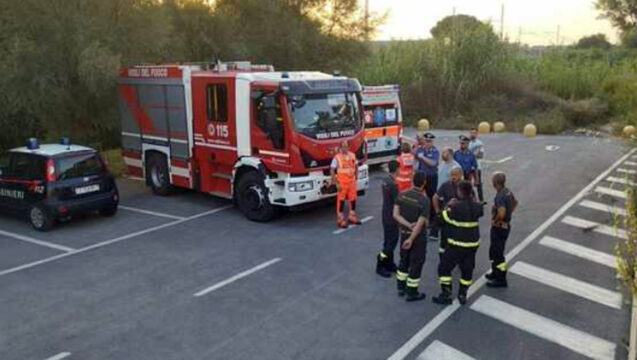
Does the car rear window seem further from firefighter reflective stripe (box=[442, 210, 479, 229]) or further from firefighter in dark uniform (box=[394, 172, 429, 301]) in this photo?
firefighter reflective stripe (box=[442, 210, 479, 229])

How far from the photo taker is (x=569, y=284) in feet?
26.9

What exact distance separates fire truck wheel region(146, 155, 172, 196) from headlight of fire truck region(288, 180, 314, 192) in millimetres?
4325

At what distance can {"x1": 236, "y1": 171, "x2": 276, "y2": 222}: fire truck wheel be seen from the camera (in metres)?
11.5

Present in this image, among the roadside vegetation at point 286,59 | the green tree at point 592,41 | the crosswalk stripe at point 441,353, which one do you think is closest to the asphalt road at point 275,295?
the crosswalk stripe at point 441,353

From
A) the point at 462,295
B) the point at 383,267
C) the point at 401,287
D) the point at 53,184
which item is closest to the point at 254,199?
the point at 53,184

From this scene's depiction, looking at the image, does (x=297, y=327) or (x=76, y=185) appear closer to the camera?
(x=297, y=327)

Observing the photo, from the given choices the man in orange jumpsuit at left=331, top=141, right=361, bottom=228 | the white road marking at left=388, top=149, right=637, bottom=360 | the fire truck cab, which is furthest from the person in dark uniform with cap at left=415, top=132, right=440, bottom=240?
the fire truck cab

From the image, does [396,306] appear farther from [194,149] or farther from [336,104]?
[194,149]

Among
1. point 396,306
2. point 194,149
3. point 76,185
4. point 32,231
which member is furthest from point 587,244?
point 32,231

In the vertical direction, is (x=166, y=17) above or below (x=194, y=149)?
above

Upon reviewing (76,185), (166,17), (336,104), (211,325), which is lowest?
(211,325)

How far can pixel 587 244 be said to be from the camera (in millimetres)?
10055

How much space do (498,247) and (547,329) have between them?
1.42 meters

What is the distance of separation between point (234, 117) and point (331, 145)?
6.76 feet
